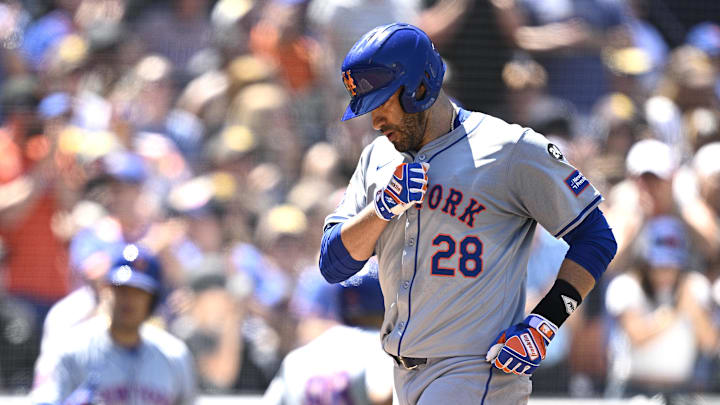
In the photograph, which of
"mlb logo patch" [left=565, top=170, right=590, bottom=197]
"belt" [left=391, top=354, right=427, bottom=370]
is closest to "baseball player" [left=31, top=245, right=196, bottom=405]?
"belt" [left=391, top=354, right=427, bottom=370]

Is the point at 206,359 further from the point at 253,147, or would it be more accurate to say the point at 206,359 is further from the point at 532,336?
the point at 532,336

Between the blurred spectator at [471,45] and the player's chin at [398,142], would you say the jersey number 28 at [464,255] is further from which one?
the blurred spectator at [471,45]

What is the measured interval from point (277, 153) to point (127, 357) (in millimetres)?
2918

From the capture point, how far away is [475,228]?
2.96 metres

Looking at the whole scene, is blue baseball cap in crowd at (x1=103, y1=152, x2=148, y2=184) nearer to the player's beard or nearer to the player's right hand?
the player's beard

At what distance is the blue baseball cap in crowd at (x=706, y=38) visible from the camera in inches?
312

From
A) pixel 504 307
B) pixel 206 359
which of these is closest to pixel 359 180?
pixel 504 307

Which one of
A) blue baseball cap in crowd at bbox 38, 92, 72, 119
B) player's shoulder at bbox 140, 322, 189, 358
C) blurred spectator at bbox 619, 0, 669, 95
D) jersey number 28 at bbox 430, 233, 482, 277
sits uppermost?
jersey number 28 at bbox 430, 233, 482, 277

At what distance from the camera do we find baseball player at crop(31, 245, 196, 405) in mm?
4504

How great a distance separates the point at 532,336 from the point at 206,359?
4.04 metres

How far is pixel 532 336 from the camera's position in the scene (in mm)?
2842

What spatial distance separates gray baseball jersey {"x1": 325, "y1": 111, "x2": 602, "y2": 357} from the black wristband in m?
0.11

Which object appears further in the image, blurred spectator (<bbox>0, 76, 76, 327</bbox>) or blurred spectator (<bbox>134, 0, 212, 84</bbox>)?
blurred spectator (<bbox>134, 0, 212, 84</bbox>)

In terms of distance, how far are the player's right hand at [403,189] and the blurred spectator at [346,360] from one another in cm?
119
